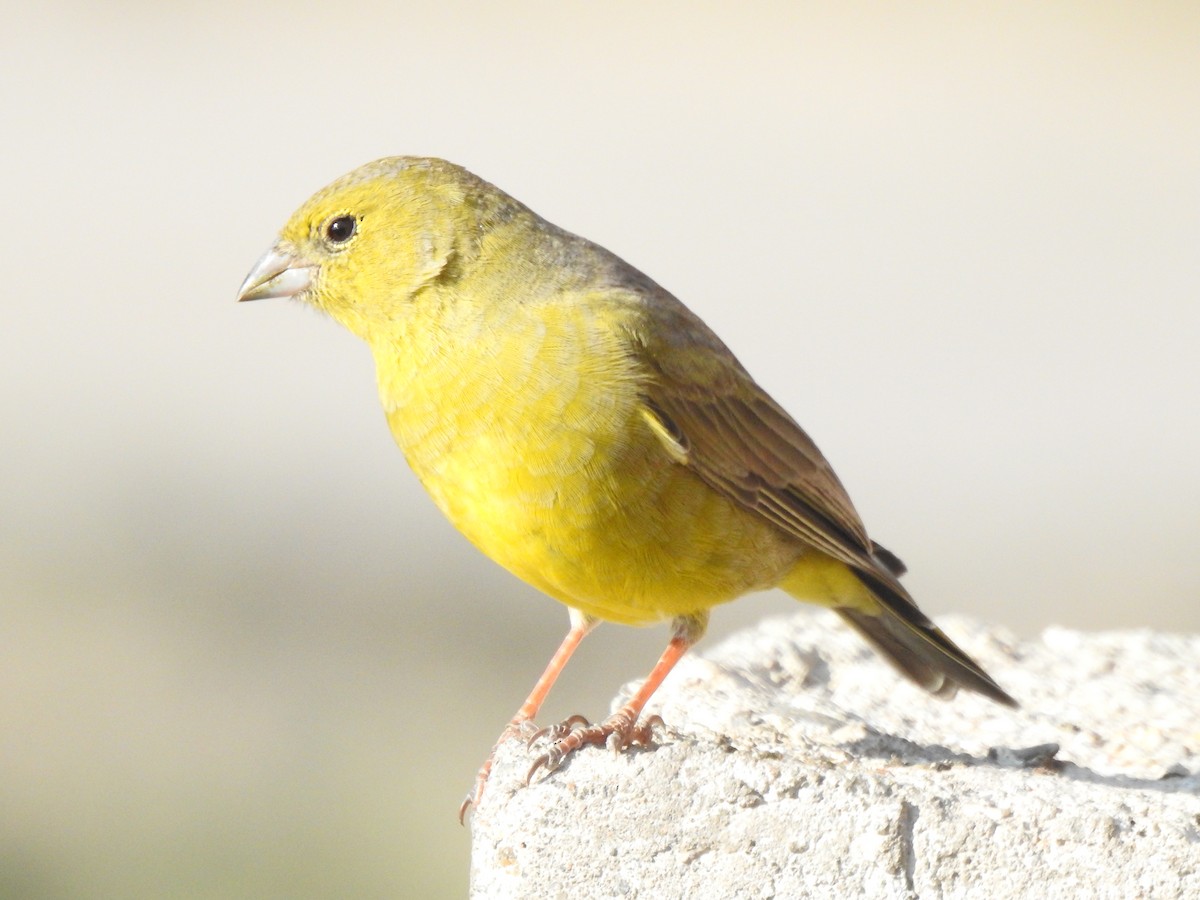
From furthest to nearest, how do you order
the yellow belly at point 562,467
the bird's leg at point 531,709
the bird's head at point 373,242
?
the bird's head at point 373,242 → the bird's leg at point 531,709 → the yellow belly at point 562,467

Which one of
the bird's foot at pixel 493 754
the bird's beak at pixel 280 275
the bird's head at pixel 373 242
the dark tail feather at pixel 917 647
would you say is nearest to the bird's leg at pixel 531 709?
the bird's foot at pixel 493 754

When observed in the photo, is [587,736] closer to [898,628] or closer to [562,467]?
[562,467]

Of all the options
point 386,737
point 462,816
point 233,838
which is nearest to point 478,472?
point 462,816

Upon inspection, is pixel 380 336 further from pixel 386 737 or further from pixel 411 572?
pixel 411 572

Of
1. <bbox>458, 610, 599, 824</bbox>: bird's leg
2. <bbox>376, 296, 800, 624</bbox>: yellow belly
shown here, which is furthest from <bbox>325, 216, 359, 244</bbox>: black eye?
<bbox>458, 610, 599, 824</bbox>: bird's leg

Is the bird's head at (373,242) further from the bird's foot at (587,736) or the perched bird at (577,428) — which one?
the bird's foot at (587,736)

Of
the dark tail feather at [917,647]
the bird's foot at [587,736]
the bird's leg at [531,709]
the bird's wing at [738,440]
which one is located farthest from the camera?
the dark tail feather at [917,647]

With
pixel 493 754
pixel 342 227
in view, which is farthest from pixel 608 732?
pixel 342 227
